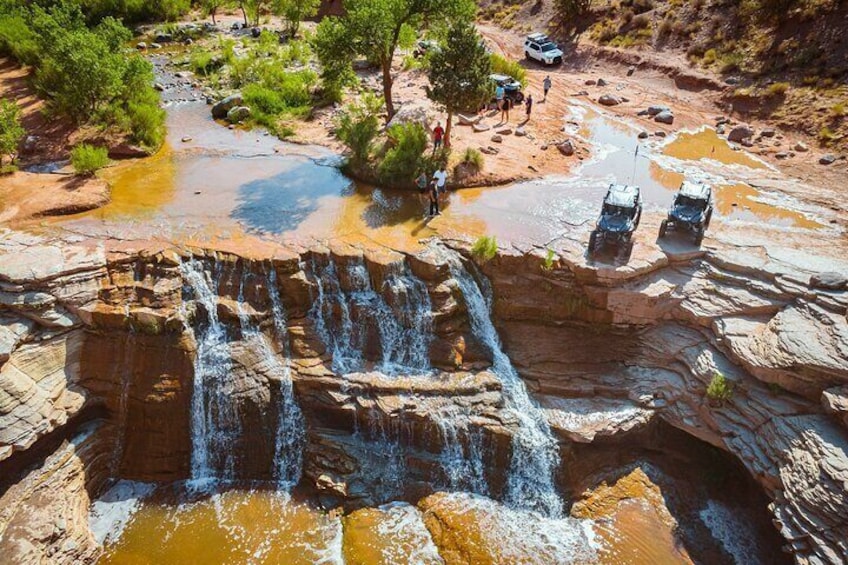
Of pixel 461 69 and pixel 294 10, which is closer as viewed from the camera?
pixel 461 69

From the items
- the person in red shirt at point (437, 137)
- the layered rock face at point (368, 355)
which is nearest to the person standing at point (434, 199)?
the layered rock face at point (368, 355)

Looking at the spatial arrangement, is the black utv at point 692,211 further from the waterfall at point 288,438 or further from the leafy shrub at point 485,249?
the waterfall at point 288,438

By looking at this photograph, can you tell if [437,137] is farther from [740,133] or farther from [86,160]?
[740,133]

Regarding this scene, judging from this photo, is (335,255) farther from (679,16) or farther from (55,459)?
(679,16)

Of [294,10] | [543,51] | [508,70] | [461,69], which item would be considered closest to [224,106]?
[461,69]

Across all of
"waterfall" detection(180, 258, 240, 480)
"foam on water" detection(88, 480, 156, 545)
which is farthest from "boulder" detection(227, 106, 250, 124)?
"foam on water" detection(88, 480, 156, 545)
